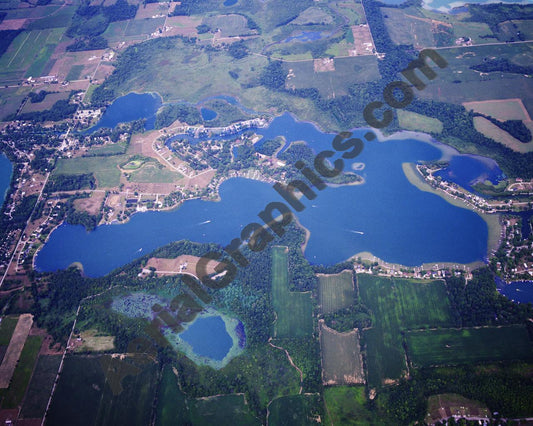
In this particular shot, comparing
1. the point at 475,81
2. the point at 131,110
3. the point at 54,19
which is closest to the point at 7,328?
the point at 131,110

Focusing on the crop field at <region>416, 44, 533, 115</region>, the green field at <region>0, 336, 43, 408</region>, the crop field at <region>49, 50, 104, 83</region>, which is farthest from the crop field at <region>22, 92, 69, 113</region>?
the crop field at <region>416, 44, 533, 115</region>

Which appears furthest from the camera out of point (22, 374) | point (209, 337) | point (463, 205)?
point (463, 205)

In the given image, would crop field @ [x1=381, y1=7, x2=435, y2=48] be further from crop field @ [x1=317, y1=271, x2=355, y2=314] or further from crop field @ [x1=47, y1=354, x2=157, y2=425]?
crop field @ [x1=47, y1=354, x2=157, y2=425]

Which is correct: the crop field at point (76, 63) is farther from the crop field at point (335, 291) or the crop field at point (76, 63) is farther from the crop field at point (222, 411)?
the crop field at point (222, 411)

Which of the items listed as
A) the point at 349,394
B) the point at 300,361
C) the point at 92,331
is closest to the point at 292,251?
the point at 300,361

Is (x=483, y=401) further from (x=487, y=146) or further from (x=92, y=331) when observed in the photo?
(x=92, y=331)

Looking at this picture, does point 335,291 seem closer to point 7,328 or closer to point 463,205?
point 463,205

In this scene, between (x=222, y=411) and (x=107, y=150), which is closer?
(x=222, y=411)

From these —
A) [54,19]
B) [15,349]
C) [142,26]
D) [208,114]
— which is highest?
[54,19]
